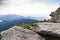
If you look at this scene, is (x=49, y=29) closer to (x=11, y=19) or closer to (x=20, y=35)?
(x=20, y=35)

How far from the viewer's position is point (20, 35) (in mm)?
7941

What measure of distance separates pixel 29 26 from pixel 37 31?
1.73 ft

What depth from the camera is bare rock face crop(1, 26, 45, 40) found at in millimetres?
7902

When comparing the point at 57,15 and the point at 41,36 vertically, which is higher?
the point at 57,15

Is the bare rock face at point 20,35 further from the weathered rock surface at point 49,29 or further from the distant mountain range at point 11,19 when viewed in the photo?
the distant mountain range at point 11,19

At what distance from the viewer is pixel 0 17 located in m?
13.2

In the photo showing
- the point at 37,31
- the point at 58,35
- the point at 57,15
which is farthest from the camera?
the point at 57,15

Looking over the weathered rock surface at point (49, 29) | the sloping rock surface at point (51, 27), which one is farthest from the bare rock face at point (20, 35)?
the sloping rock surface at point (51, 27)

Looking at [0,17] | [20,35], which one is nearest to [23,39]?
[20,35]

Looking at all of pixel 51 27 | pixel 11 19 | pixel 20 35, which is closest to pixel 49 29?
pixel 51 27

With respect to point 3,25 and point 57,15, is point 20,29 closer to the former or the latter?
point 57,15

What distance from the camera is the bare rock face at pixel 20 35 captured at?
25.9ft

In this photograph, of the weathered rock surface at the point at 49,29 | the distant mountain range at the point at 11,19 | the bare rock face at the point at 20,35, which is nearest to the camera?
the weathered rock surface at the point at 49,29

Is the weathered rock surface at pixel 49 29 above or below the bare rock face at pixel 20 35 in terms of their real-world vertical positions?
above
